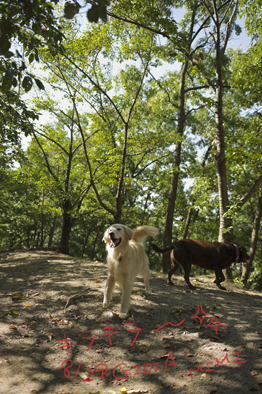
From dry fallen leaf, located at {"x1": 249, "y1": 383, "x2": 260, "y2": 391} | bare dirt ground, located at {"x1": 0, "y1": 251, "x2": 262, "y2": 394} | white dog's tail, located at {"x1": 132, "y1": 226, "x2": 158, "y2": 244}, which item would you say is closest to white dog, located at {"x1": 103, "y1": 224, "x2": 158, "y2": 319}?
bare dirt ground, located at {"x1": 0, "y1": 251, "x2": 262, "y2": 394}

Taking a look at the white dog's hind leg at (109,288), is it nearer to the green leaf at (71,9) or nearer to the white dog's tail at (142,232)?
the white dog's tail at (142,232)

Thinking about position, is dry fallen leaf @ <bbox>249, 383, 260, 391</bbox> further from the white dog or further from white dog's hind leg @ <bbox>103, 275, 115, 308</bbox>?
white dog's hind leg @ <bbox>103, 275, 115, 308</bbox>

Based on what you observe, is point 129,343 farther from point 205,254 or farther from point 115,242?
point 205,254

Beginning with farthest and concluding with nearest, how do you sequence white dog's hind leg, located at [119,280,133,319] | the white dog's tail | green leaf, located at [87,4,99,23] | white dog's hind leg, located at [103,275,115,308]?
1. the white dog's tail
2. white dog's hind leg, located at [103,275,115,308]
3. white dog's hind leg, located at [119,280,133,319]
4. green leaf, located at [87,4,99,23]

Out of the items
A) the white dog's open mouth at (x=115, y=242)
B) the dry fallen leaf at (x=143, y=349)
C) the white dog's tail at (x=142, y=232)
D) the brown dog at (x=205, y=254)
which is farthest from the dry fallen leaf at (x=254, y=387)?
the brown dog at (x=205, y=254)

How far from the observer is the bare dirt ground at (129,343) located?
2852 mm

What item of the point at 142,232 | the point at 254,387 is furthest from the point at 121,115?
the point at 254,387

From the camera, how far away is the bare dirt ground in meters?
2.85

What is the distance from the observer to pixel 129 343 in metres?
3.68

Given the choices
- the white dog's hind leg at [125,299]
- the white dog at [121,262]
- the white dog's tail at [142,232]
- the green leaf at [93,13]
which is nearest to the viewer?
the green leaf at [93,13]

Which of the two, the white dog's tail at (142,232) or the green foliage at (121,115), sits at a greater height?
the green foliage at (121,115)

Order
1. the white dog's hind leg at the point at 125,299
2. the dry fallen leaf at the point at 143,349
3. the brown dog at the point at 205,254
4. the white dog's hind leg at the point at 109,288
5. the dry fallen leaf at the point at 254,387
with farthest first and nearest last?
the brown dog at the point at 205,254, the white dog's hind leg at the point at 109,288, the white dog's hind leg at the point at 125,299, the dry fallen leaf at the point at 143,349, the dry fallen leaf at the point at 254,387

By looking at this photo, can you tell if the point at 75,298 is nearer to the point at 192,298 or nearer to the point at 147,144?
the point at 192,298

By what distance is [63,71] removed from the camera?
410 inches
